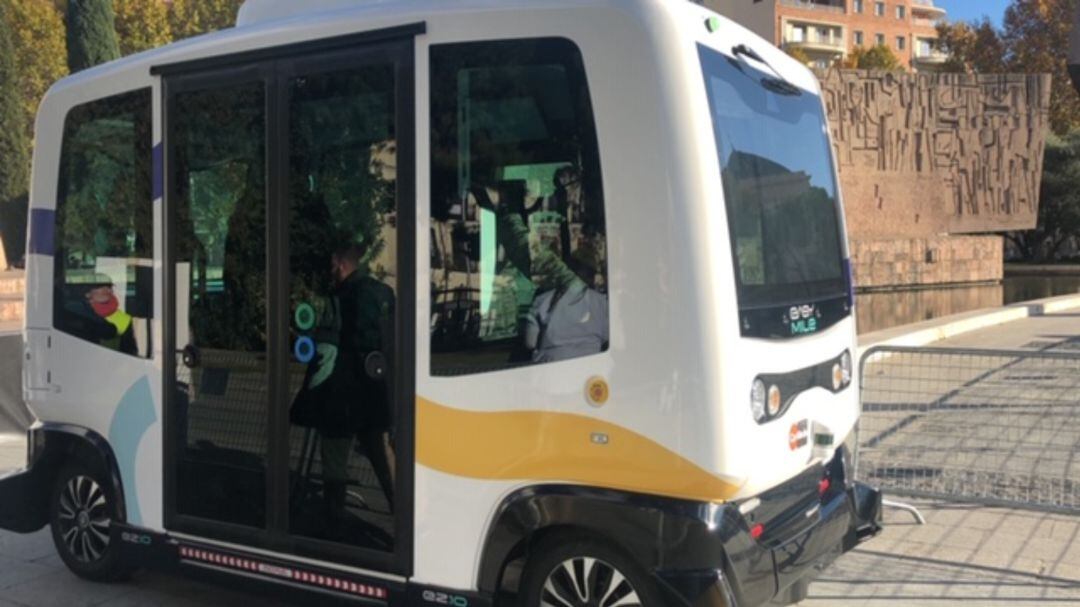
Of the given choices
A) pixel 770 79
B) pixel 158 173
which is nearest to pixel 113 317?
A: pixel 158 173

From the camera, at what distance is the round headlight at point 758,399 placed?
330 cm

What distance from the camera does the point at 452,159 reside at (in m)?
3.59

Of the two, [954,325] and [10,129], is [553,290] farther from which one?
[10,129]

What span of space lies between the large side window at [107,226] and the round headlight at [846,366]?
314 cm

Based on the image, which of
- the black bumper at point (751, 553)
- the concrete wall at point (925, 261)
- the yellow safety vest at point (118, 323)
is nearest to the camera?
the black bumper at point (751, 553)

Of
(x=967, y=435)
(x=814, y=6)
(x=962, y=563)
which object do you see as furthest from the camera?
(x=814, y=6)

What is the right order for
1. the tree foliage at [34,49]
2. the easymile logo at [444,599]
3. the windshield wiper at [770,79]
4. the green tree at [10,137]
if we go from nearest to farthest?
Result: the easymile logo at [444,599]
the windshield wiper at [770,79]
the green tree at [10,137]
the tree foliage at [34,49]

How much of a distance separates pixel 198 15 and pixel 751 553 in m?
38.4

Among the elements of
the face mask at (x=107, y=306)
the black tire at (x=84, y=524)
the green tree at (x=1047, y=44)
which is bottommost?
the black tire at (x=84, y=524)

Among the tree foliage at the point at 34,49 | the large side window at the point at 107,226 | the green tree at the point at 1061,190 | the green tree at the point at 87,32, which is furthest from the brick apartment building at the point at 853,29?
the large side window at the point at 107,226

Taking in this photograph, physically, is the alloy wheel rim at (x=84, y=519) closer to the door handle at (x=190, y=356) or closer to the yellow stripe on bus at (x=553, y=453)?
the door handle at (x=190, y=356)

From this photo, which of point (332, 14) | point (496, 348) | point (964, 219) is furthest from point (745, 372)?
point (964, 219)

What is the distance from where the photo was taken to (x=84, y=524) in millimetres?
5008

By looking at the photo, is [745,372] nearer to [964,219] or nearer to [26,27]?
[26,27]
